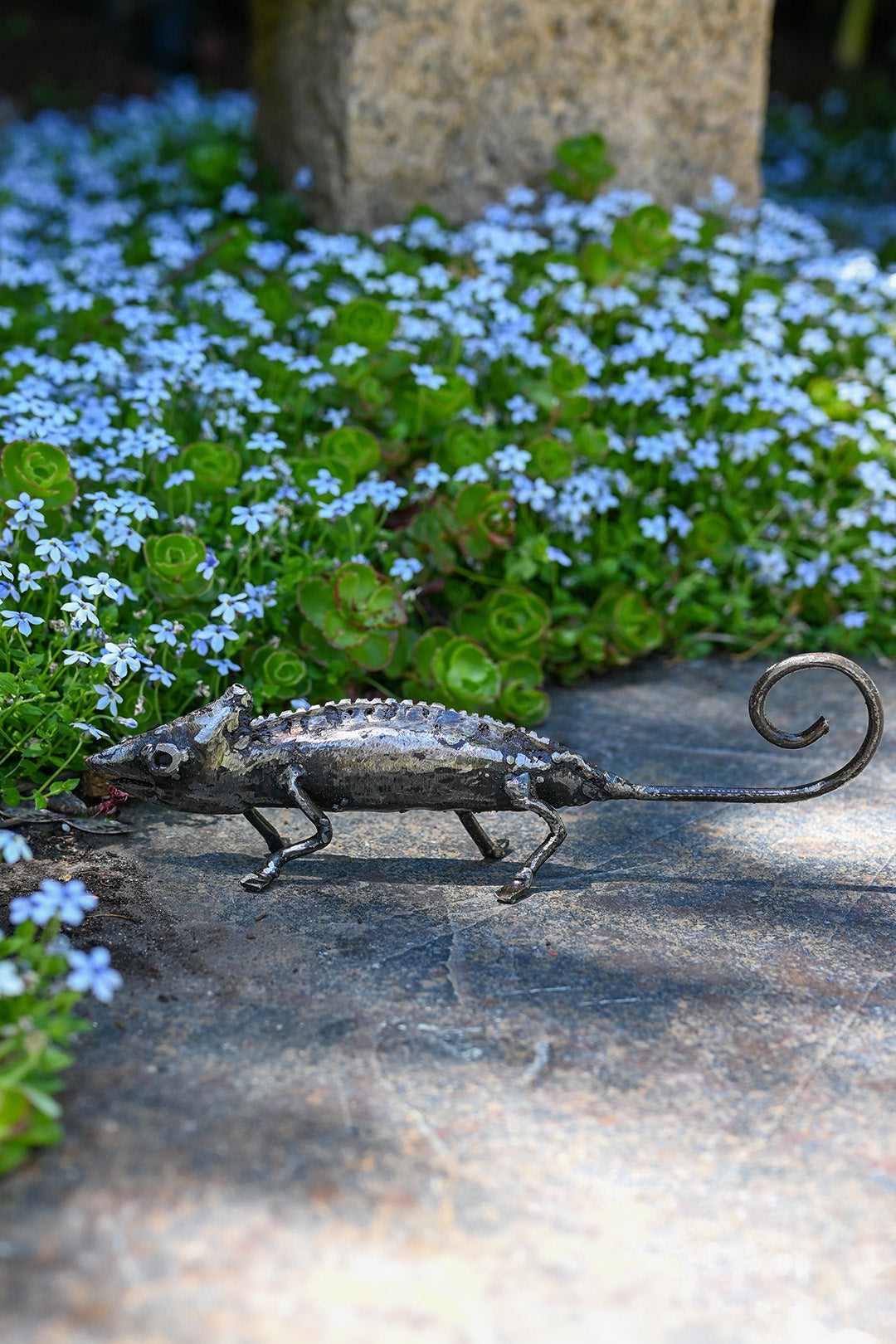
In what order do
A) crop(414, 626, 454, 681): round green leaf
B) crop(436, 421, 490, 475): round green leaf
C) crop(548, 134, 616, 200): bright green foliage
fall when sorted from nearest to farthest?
1. crop(414, 626, 454, 681): round green leaf
2. crop(436, 421, 490, 475): round green leaf
3. crop(548, 134, 616, 200): bright green foliage

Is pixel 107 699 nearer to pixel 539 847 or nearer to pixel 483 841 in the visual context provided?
pixel 483 841

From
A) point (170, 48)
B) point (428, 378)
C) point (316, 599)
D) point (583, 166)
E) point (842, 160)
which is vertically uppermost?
point (170, 48)

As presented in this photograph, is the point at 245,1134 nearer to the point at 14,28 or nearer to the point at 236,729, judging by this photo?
the point at 236,729

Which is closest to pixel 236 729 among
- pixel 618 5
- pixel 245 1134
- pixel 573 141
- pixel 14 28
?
pixel 245 1134

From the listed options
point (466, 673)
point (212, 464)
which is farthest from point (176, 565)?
point (466, 673)

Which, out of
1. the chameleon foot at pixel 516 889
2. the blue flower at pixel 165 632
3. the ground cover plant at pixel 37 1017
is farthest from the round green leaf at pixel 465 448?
the ground cover plant at pixel 37 1017

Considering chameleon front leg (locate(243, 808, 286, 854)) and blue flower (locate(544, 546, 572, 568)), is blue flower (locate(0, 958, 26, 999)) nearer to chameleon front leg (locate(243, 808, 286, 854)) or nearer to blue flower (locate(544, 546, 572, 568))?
chameleon front leg (locate(243, 808, 286, 854))

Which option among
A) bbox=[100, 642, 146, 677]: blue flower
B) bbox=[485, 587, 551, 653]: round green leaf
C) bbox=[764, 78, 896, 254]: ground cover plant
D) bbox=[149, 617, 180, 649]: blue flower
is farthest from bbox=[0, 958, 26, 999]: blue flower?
bbox=[764, 78, 896, 254]: ground cover plant
